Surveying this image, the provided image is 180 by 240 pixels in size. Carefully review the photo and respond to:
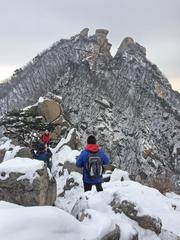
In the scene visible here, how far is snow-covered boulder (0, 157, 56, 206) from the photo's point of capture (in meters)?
9.84

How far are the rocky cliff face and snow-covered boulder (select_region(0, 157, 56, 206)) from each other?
207 ft

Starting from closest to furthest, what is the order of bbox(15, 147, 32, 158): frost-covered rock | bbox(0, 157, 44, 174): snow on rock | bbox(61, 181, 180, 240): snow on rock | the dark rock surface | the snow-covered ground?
the snow-covered ground
bbox(61, 181, 180, 240): snow on rock
the dark rock surface
bbox(0, 157, 44, 174): snow on rock
bbox(15, 147, 32, 158): frost-covered rock

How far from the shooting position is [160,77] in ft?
371

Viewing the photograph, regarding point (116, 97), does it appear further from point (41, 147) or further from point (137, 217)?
point (137, 217)

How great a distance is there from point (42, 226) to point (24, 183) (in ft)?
18.1

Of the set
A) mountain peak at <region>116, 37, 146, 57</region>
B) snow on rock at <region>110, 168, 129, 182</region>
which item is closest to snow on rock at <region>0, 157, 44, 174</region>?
snow on rock at <region>110, 168, 129, 182</region>

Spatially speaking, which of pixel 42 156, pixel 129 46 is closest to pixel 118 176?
pixel 42 156

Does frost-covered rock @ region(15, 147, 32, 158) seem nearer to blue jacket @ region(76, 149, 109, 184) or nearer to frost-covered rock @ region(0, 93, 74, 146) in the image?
frost-covered rock @ region(0, 93, 74, 146)

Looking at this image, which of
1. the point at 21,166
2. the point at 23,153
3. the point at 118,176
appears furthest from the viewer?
the point at 23,153

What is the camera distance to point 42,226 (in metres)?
4.47

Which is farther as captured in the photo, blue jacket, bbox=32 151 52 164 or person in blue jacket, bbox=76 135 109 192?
blue jacket, bbox=32 151 52 164

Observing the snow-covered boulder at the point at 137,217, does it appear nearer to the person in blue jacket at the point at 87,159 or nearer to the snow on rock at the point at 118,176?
the person in blue jacket at the point at 87,159

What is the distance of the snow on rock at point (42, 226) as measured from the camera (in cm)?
424

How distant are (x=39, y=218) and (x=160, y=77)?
11063cm
